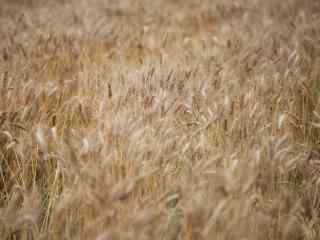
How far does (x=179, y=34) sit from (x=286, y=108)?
2146 millimetres

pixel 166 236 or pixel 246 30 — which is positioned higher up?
pixel 246 30

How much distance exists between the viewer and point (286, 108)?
1640 mm

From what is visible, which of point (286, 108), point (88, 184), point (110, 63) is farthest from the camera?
point (110, 63)

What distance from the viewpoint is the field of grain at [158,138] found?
797mm

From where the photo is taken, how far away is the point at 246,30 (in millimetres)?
3266

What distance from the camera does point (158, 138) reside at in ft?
3.79

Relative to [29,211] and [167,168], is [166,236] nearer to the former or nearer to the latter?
[167,168]

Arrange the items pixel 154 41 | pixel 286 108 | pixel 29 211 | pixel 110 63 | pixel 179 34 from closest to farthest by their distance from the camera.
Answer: pixel 29 211, pixel 286 108, pixel 110 63, pixel 154 41, pixel 179 34

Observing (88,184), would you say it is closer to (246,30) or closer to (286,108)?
(286,108)

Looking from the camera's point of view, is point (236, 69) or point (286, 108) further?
point (236, 69)

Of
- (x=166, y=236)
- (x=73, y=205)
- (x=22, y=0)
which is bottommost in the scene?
(x=166, y=236)

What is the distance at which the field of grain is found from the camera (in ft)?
2.62

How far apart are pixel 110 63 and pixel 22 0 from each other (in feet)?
15.8

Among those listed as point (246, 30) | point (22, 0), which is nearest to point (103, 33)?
point (246, 30)
